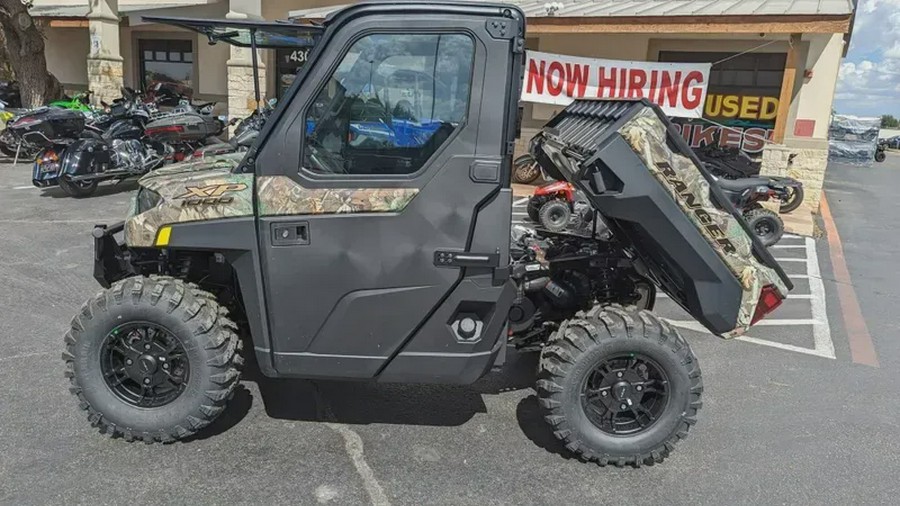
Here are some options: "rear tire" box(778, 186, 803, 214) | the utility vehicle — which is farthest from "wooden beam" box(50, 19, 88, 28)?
"rear tire" box(778, 186, 803, 214)

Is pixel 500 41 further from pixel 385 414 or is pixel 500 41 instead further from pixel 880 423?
pixel 880 423

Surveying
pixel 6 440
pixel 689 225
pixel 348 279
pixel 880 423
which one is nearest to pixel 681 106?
pixel 880 423

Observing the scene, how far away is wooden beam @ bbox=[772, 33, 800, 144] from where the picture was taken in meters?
10.6

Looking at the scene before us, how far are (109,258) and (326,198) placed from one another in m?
1.67

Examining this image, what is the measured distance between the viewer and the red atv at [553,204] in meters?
8.72

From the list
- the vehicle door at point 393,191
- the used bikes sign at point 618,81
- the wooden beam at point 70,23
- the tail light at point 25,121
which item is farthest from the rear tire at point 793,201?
the wooden beam at point 70,23

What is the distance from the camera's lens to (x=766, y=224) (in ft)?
30.2

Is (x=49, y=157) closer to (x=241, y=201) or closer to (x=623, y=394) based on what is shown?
(x=241, y=201)

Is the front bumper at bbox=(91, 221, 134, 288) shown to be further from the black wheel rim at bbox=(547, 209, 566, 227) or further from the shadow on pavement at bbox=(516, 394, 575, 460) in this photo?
the black wheel rim at bbox=(547, 209, 566, 227)

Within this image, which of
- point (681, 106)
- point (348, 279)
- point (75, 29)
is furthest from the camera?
point (75, 29)

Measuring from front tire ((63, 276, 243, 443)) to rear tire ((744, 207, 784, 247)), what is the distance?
787 cm

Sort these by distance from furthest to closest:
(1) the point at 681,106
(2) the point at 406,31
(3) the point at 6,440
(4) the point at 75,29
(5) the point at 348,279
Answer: (4) the point at 75,29
(1) the point at 681,106
(3) the point at 6,440
(5) the point at 348,279
(2) the point at 406,31

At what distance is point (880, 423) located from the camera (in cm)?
420

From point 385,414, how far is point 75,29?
21.5 metres
